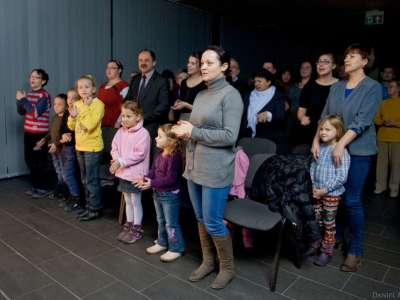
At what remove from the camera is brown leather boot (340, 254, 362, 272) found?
2682mm

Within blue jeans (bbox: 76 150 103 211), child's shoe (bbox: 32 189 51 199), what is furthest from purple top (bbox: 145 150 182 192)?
child's shoe (bbox: 32 189 51 199)

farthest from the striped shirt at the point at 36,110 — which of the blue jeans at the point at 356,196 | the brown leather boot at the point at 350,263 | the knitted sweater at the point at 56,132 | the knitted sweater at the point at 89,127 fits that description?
the brown leather boot at the point at 350,263

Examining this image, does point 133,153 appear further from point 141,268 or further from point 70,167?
point 70,167

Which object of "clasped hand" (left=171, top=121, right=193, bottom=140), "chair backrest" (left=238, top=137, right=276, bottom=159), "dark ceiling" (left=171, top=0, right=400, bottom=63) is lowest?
"chair backrest" (left=238, top=137, right=276, bottom=159)

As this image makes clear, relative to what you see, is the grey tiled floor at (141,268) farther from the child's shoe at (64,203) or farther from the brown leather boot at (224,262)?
the child's shoe at (64,203)

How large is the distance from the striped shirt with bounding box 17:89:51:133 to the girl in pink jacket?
1731mm

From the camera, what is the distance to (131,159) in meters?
3.05

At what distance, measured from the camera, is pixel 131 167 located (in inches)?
122

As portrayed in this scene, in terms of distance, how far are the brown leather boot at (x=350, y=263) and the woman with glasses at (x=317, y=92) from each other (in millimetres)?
1110

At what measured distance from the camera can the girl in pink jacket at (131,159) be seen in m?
3.07

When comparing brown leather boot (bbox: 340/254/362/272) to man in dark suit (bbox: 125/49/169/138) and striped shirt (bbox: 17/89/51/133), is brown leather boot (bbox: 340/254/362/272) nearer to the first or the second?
man in dark suit (bbox: 125/49/169/138)

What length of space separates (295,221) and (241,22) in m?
7.09

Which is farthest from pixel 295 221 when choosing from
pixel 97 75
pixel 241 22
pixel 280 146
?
pixel 241 22

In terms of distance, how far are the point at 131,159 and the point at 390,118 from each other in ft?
11.4
